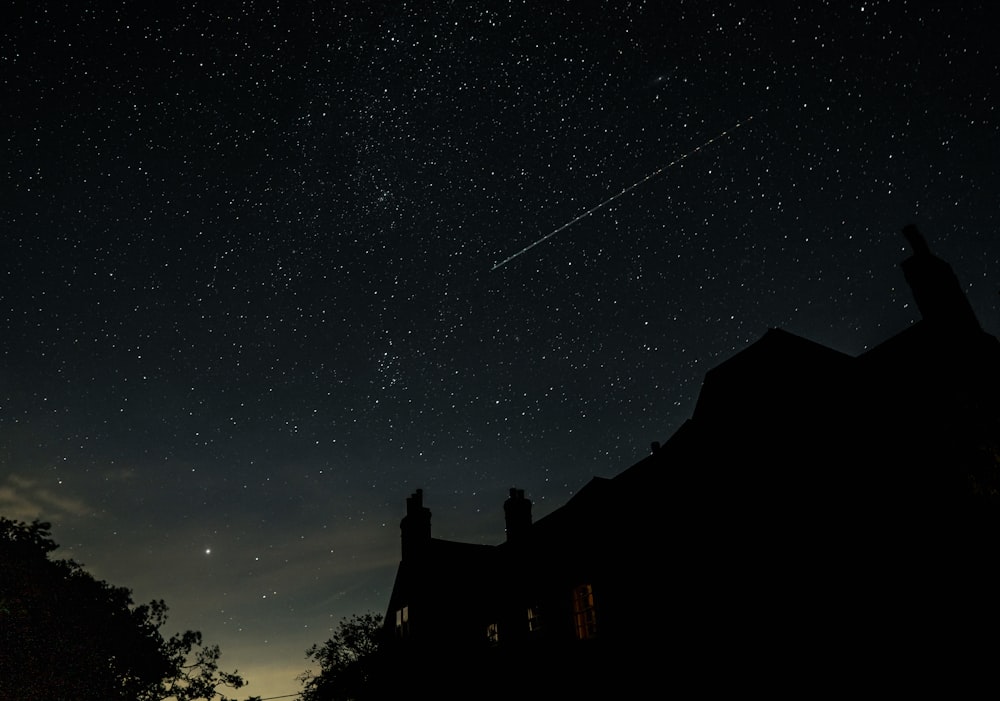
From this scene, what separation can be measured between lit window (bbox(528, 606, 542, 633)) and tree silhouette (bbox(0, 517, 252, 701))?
19.6 m

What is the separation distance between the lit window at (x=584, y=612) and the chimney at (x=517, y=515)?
4165mm

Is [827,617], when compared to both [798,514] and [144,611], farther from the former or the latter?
[144,611]

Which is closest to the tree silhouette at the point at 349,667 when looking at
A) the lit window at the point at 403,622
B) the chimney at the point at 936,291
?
the lit window at the point at 403,622

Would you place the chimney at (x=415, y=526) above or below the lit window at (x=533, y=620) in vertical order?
above

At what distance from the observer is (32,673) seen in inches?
955

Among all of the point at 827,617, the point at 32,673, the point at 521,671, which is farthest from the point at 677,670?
the point at 32,673

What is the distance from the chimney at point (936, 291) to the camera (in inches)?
626

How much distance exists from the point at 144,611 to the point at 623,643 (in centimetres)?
3893

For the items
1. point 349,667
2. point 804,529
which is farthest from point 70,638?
point 804,529

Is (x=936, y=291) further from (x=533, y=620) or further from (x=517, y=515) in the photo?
(x=533, y=620)

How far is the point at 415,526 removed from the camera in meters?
30.6

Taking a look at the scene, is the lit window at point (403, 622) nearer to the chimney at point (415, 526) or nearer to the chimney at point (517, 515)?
the chimney at point (415, 526)

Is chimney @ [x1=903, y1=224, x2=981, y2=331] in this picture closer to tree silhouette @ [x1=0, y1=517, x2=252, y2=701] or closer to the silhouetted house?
the silhouetted house

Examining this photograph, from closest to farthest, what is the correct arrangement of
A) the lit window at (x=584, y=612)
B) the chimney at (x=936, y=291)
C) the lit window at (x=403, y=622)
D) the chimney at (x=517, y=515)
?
the chimney at (x=936, y=291)
the lit window at (x=584, y=612)
the chimney at (x=517, y=515)
the lit window at (x=403, y=622)
